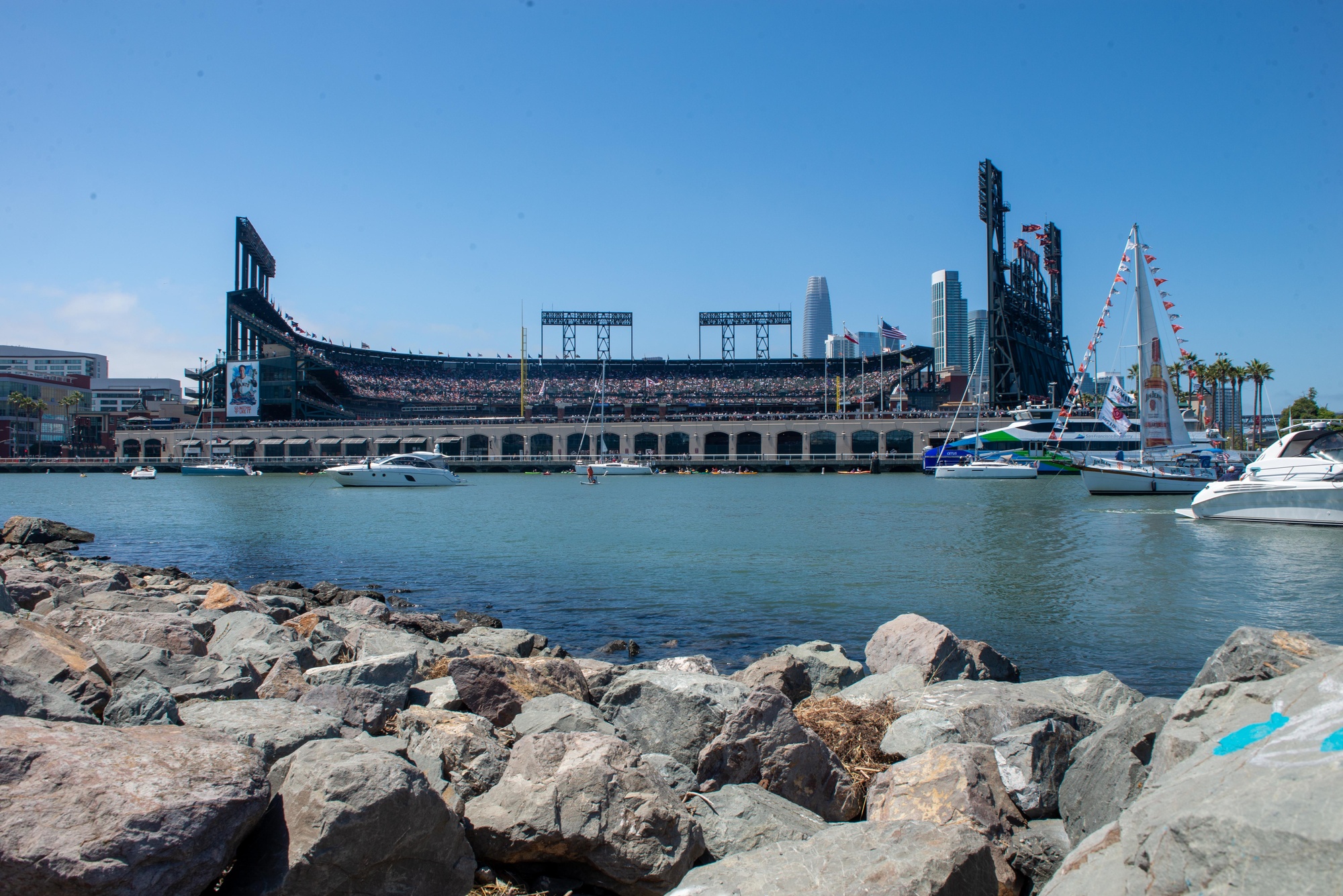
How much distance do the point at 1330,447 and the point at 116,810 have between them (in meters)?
40.3

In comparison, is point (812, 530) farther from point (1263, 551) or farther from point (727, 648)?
point (727, 648)

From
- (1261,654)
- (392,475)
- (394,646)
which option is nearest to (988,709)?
(1261,654)

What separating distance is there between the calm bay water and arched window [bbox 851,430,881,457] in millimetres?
50762

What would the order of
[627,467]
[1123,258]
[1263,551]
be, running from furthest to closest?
1. [627,467]
2. [1123,258]
3. [1263,551]

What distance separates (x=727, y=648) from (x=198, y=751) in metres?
9.97

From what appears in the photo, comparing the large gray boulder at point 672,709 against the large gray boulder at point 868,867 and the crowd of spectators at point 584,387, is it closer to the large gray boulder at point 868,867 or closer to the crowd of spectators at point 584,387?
the large gray boulder at point 868,867

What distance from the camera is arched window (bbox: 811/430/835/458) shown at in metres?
102

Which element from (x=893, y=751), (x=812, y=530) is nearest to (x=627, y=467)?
(x=812, y=530)

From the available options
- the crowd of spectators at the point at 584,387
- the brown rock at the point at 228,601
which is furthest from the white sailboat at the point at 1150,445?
the crowd of spectators at the point at 584,387

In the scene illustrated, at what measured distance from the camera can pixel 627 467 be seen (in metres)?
89.9

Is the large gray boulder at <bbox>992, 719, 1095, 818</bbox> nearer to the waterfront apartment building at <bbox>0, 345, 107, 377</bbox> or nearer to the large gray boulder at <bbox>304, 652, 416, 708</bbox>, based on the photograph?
the large gray boulder at <bbox>304, 652, 416, 708</bbox>

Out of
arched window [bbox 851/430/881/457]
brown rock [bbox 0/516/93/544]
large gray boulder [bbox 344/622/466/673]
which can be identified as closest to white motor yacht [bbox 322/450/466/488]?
brown rock [bbox 0/516/93/544]

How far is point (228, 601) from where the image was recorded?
13.6m

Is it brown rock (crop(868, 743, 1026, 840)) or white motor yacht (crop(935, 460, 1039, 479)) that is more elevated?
A: brown rock (crop(868, 743, 1026, 840))
